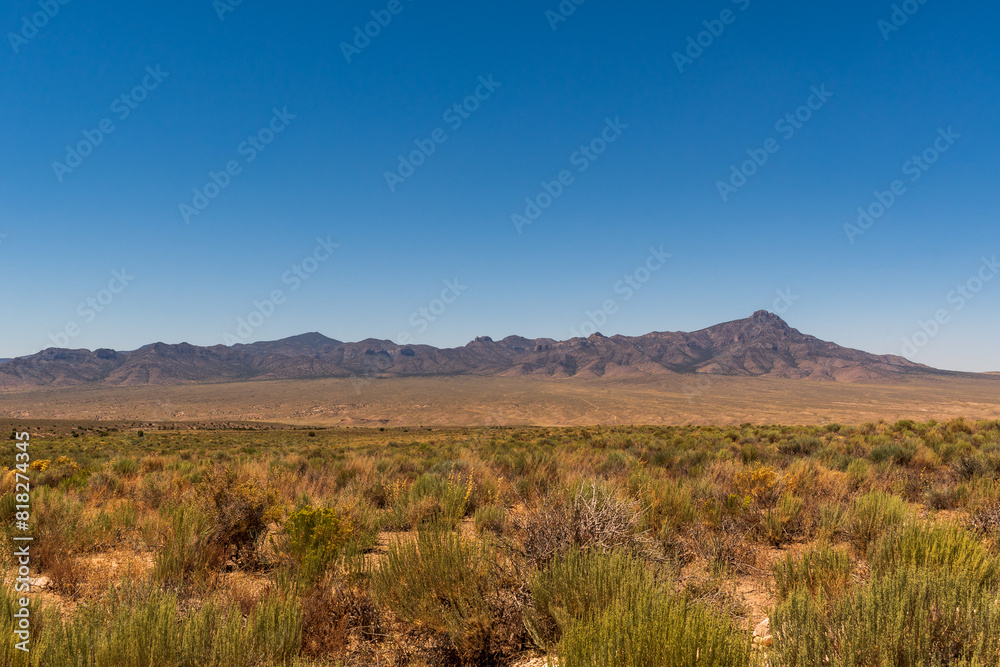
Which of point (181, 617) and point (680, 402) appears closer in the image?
point (181, 617)

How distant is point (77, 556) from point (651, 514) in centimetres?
651

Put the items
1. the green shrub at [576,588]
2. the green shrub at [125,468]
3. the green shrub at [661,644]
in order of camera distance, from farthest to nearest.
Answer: the green shrub at [125,468]
the green shrub at [576,588]
the green shrub at [661,644]

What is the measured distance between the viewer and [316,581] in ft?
12.8

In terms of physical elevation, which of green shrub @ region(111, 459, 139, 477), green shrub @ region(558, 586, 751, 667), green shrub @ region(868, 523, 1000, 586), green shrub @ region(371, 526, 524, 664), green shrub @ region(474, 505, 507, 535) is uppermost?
green shrub @ region(558, 586, 751, 667)

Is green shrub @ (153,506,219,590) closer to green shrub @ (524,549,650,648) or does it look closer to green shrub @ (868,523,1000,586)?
green shrub @ (524,549,650,648)

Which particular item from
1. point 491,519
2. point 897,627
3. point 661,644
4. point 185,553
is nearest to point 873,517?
point 897,627

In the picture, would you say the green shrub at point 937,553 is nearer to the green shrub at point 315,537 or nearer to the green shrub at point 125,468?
the green shrub at point 315,537

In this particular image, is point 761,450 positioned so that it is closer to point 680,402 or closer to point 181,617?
point 181,617

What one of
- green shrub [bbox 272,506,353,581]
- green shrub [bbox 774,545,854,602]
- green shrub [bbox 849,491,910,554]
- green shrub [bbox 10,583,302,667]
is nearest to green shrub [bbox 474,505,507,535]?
green shrub [bbox 272,506,353,581]

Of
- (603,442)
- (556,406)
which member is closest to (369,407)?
(556,406)

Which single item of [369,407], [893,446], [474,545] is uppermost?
[474,545]

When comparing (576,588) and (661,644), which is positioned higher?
(661,644)

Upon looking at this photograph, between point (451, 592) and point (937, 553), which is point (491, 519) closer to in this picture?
point (451, 592)

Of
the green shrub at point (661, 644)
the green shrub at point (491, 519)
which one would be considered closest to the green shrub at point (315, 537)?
the green shrub at point (491, 519)
